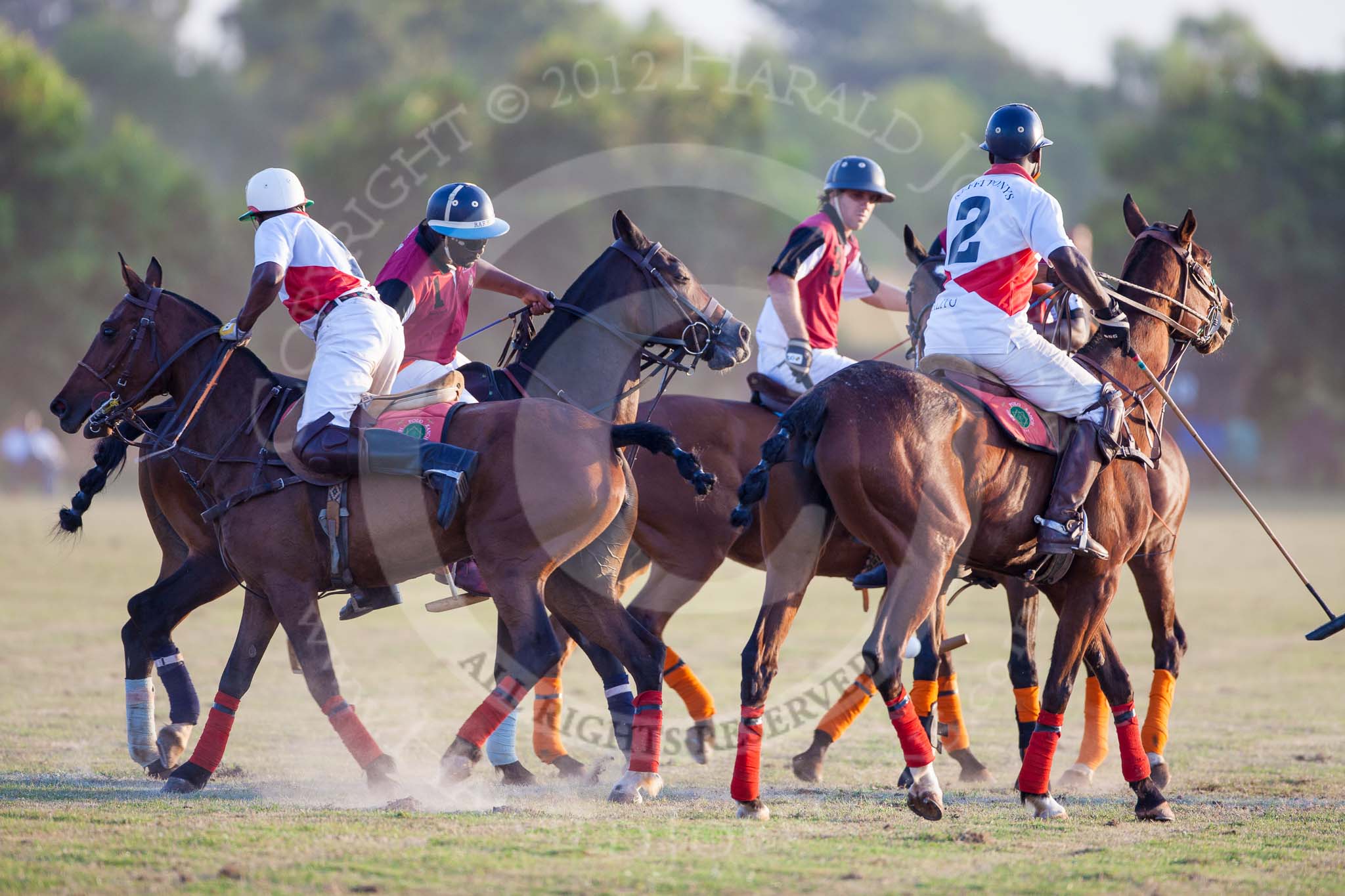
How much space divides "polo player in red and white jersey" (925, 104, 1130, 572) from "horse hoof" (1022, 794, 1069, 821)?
101cm

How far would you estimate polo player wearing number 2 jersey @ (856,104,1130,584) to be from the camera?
21.0 ft

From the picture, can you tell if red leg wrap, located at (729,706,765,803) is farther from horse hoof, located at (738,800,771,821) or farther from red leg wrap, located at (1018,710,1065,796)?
red leg wrap, located at (1018,710,1065,796)

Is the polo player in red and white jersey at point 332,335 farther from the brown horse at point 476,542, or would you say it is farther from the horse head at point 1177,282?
the horse head at point 1177,282

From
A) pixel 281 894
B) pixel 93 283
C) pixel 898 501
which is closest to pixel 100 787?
pixel 281 894

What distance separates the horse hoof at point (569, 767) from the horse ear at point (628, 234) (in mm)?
2751

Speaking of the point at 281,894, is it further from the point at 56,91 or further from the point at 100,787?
the point at 56,91

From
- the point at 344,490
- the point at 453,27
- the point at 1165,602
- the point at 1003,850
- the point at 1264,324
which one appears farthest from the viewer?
the point at 453,27

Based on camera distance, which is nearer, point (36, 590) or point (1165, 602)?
point (1165, 602)

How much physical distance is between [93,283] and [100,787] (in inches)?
1250

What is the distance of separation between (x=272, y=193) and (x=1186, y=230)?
14.9ft

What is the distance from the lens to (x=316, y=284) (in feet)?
22.2

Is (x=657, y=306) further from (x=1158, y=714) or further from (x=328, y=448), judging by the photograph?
(x=1158, y=714)

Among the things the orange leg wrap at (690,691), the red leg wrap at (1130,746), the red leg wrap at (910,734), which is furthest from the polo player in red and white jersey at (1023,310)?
the orange leg wrap at (690,691)

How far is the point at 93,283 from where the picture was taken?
35.7 meters
